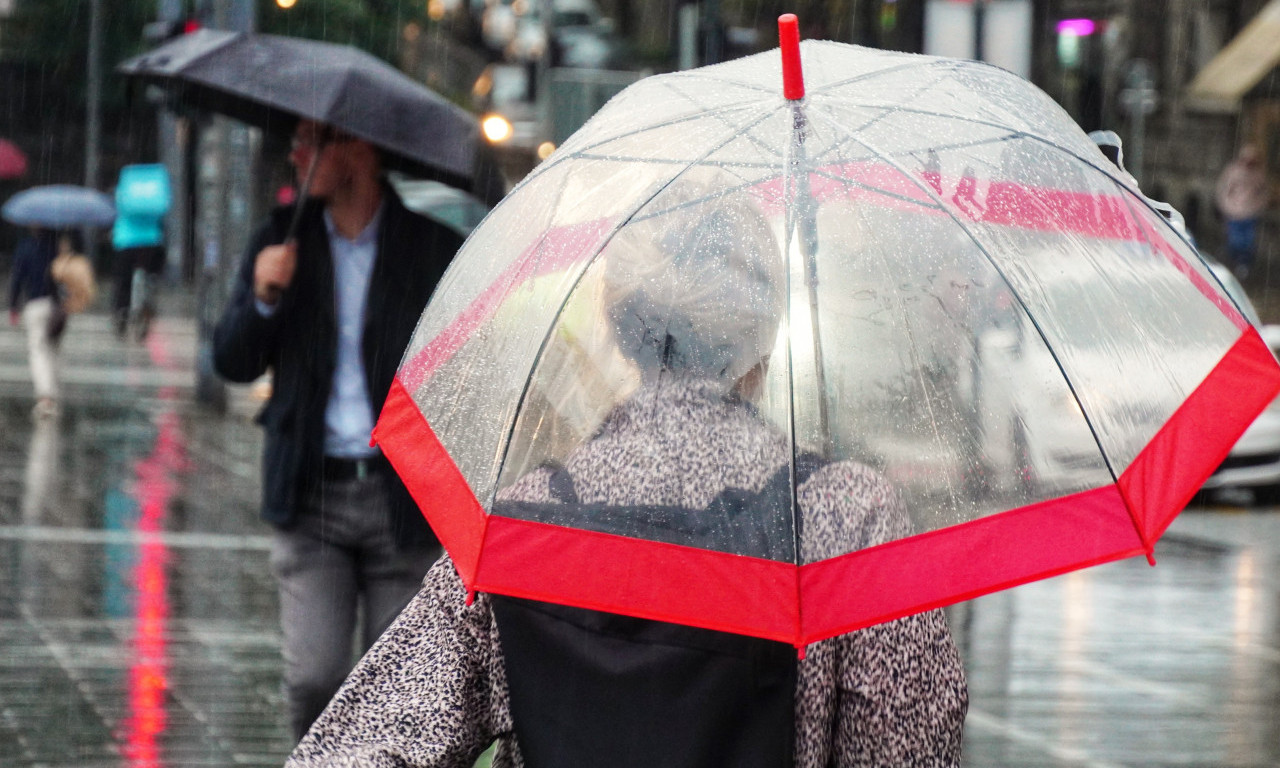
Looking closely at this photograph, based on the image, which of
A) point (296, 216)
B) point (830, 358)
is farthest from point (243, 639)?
point (830, 358)

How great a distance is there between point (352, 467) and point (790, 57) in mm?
2175

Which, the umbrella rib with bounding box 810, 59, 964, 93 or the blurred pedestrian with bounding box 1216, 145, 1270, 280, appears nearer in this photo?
the umbrella rib with bounding box 810, 59, 964, 93

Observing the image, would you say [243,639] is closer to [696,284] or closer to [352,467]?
[352,467]

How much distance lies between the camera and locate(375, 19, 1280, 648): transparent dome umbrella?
1980 mm

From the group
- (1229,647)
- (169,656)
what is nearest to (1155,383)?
(169,656)

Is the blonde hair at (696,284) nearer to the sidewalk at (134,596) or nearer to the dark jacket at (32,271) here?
the sidewalk at (134,596)

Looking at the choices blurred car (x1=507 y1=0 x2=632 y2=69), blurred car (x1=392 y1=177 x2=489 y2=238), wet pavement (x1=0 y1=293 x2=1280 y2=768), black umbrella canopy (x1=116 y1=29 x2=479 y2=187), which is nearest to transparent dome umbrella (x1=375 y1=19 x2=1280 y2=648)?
black umbrella canopy (x1=116 y1=29 x2=479 y2=187)

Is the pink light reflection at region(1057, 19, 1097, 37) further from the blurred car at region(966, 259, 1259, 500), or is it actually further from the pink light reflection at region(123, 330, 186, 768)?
the blurred car at region(966, 259, 1259, 500)

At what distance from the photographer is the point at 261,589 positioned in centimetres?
809

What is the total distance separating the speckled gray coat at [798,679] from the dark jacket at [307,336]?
175 cm

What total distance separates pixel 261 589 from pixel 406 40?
3360 centimetres

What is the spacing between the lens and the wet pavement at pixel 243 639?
5.84 meters

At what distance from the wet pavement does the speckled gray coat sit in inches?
136

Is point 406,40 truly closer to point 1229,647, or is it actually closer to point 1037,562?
point 1229,647
